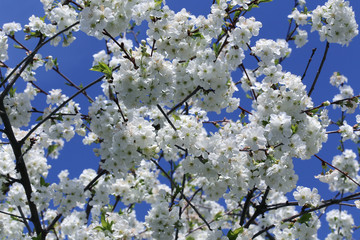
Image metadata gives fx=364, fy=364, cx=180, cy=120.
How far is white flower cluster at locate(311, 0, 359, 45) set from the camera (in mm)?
4379

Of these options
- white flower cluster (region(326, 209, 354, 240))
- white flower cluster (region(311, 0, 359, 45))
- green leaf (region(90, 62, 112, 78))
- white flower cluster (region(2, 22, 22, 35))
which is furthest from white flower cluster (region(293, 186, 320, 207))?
white flower cluster (region(2, 22, 22, 35))

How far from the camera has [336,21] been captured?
442 cm

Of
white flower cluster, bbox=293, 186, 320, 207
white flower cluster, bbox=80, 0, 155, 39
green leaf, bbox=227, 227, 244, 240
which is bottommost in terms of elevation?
green leaf, bbox=227, 227, 244, 240

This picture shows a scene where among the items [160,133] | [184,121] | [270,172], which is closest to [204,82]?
[184,121]

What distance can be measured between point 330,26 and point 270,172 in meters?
1.98

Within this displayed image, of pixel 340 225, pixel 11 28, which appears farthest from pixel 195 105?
pixel 340 225

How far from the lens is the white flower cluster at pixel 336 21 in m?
4.38

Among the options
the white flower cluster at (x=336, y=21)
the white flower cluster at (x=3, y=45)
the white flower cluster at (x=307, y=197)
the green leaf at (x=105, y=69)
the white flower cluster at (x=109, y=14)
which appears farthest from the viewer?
the white flower cluster at (x=3, y=45)

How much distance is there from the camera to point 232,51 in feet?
13.9

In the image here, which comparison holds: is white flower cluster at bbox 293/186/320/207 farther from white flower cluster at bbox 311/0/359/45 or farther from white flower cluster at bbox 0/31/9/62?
white flower cluster at bbox 0/31/9/62

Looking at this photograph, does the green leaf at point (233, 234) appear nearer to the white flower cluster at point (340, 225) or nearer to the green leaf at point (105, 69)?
the green leaf at point (105, 69)

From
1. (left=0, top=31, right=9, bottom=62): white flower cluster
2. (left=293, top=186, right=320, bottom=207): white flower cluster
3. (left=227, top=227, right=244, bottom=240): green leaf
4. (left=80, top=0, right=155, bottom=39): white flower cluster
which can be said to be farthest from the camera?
(left=0, top=31, right=9, bottom=62): white flower cluster

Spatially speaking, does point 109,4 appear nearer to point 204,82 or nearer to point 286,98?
point 204,82

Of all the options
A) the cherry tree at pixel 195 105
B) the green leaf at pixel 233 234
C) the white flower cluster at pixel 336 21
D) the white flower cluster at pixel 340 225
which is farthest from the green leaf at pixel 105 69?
the white flower cluster at pixel 340 225
